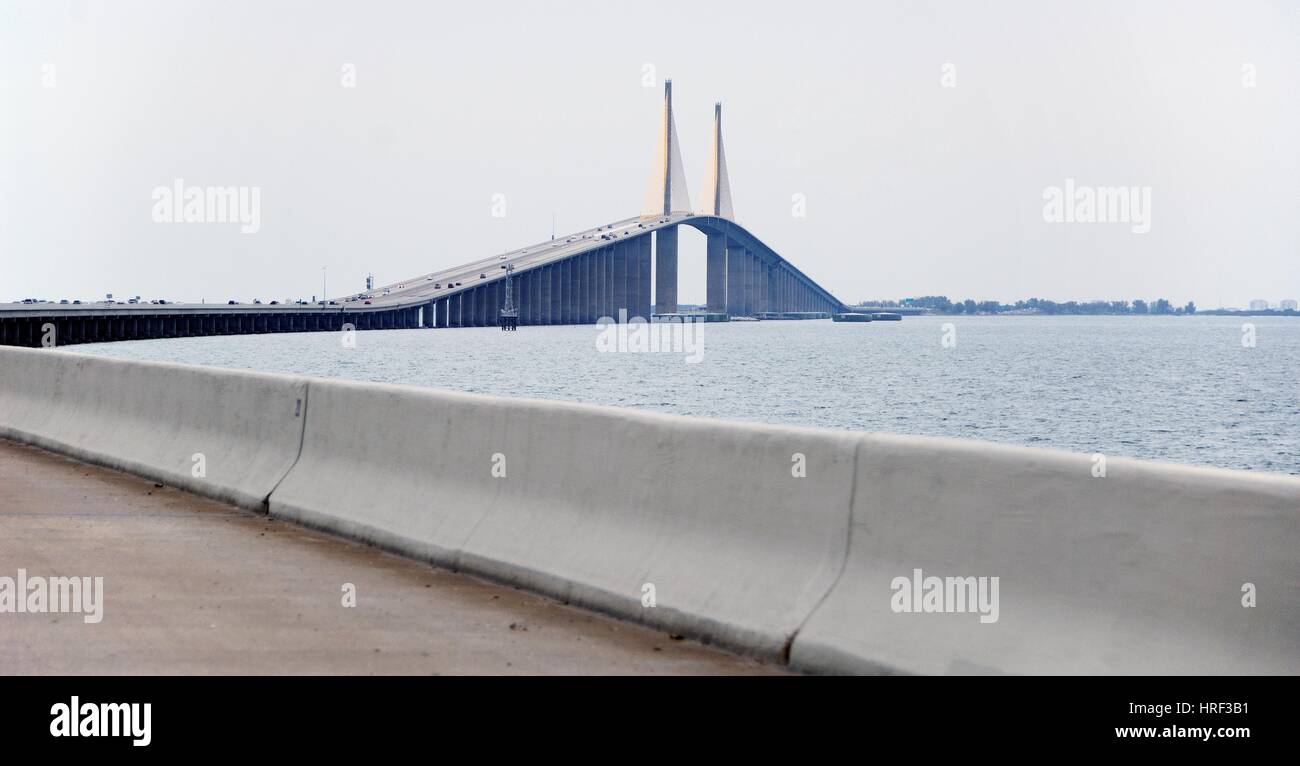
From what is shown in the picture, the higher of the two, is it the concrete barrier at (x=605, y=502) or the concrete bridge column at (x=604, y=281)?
the concrete bridge column at (x=604, y=281)

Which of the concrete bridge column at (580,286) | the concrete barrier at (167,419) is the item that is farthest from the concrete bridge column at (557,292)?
the concrete barrier at (167,419)

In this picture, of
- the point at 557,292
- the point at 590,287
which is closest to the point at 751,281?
the point at 590,287

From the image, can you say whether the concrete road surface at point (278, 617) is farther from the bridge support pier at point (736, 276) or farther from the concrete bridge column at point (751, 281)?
the concrete bridge column at point (751, 281)

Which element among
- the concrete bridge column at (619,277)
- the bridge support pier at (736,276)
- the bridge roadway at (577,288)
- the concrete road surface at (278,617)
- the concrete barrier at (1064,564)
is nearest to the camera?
the concrete barrier at (1064,564)

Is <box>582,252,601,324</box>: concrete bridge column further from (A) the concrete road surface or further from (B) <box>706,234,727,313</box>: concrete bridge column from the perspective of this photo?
(A) the concrete road surface

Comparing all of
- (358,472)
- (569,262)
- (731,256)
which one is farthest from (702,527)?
(731,256)

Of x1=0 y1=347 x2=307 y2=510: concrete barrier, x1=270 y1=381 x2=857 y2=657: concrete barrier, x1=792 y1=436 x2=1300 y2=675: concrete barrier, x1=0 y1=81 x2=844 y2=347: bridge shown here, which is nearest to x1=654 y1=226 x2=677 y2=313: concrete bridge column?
x1=0 y1=81 x2=844 y2=347: bridge

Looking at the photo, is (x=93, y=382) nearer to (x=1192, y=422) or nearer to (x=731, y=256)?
(x=1192, y=422)
